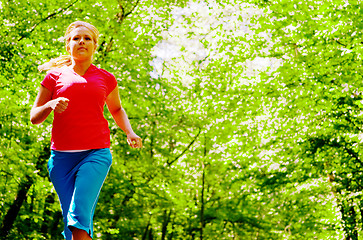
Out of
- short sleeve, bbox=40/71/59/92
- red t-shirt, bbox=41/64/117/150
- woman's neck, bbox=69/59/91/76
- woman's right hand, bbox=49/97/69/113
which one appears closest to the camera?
woman's right hand, bbox=49/97/69/113

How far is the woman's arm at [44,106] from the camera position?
7.63ft

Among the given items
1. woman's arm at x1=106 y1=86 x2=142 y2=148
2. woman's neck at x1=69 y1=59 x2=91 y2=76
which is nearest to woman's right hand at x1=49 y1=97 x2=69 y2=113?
woman's neck at x1=69 y1=59 x2=91 y2=76

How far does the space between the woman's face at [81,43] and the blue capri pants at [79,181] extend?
26.7 inches

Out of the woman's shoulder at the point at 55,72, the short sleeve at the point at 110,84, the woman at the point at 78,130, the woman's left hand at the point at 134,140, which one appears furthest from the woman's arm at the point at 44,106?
the woman's left hand at the point at 134,140

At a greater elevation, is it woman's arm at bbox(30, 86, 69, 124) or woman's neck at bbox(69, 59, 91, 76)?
woman's neck at bbox(69, 59, 91, 76)

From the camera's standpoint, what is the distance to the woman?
92.7 inches

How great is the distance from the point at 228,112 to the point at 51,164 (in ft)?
41.1

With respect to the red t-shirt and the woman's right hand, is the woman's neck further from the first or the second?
the woman's right hand

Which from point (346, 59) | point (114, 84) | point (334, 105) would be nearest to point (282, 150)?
point (334, 105)

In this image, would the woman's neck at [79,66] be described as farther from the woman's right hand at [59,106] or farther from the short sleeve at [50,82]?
the woman's right hand at [59,106]

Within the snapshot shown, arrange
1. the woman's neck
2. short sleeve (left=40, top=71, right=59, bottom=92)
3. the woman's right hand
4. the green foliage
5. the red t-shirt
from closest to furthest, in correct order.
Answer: the woman's right hand, the red t-shirt, short sleeve (left=40, top=71, right=59, bottom=92), the woman's neck, the green foliage

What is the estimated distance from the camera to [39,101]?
271cm

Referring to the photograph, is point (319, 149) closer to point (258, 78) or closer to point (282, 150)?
point (282, 150)

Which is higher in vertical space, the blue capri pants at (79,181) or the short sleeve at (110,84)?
the short sleeve at (110,84)
